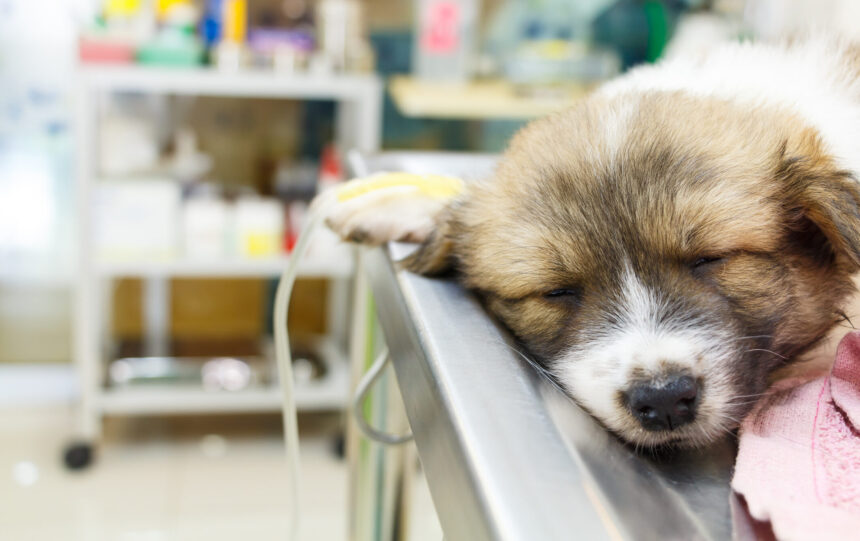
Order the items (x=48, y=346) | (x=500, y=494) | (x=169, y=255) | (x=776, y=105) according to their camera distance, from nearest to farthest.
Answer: (x=500, y=494)
(x=776, y=105)
(x=169, y=255)
(x=48, y=346)

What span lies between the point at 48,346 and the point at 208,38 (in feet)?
4.54

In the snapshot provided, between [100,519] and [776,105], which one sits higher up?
[776,105]

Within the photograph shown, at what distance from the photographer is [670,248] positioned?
2.60 feet

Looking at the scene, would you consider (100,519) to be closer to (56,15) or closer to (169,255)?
(169,255)

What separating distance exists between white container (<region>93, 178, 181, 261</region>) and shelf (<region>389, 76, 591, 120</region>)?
0.80 m

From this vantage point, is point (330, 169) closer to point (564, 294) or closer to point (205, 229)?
point (205, 229)

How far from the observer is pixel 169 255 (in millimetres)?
2703

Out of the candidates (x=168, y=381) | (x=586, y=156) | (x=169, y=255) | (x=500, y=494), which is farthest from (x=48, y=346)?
(x=500, y=494)

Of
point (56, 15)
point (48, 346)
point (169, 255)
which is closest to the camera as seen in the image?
point (169, 255)

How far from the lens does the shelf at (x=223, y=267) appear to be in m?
2.65

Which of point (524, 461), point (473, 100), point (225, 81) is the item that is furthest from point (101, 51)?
point (524, 461)

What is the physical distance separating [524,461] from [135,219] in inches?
94.3

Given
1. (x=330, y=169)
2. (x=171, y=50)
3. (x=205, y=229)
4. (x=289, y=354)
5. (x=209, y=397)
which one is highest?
(x=171, y=50)

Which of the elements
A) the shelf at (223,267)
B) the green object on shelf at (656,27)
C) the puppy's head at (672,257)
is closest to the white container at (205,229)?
the shelf at (223,267)
